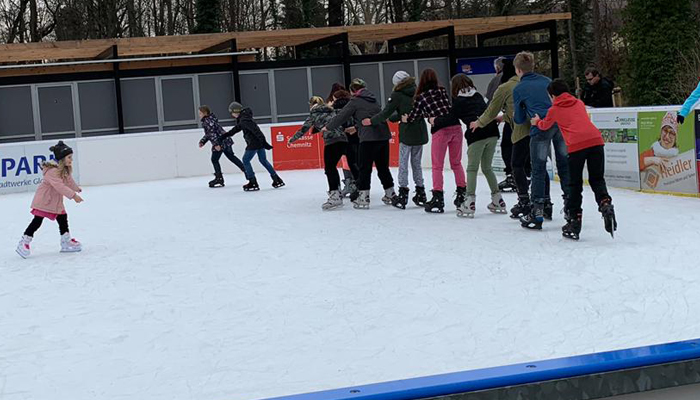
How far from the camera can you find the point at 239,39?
2655 cm

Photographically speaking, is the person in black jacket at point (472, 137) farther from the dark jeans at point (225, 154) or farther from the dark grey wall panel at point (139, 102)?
the dark grey wall panel at point (139, 102)

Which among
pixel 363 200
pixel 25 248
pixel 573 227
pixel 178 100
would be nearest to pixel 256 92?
pixel 178 100

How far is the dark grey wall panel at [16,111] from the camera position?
83.7ft

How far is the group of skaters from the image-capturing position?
26.7 ft

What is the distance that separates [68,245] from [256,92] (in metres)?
17.9

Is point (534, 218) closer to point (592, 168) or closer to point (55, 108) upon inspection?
point (592, 168)

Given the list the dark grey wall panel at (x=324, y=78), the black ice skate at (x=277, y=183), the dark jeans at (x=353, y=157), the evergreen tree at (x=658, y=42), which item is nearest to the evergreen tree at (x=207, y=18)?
the dark grey wall panel at (x=324, y=78)

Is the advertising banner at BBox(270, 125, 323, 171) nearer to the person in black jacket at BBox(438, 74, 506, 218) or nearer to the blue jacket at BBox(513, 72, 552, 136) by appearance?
the person in black jacket at BBox(438, 74, 506, 218)

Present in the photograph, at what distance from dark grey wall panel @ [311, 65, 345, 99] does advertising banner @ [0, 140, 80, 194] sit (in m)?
10.8

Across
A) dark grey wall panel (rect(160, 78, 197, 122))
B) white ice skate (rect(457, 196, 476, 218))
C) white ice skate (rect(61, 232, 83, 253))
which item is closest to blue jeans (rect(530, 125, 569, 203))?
white ice skate (rect(457, 196, 476, 218))

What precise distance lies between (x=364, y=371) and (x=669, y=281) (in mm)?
2688

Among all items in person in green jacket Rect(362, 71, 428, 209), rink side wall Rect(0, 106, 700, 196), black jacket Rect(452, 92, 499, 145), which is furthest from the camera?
rink side wall Rect(0, 106, 700, 196)

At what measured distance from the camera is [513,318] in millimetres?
5941

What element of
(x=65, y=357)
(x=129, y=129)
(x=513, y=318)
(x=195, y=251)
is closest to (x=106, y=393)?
(x=65, y=357)
